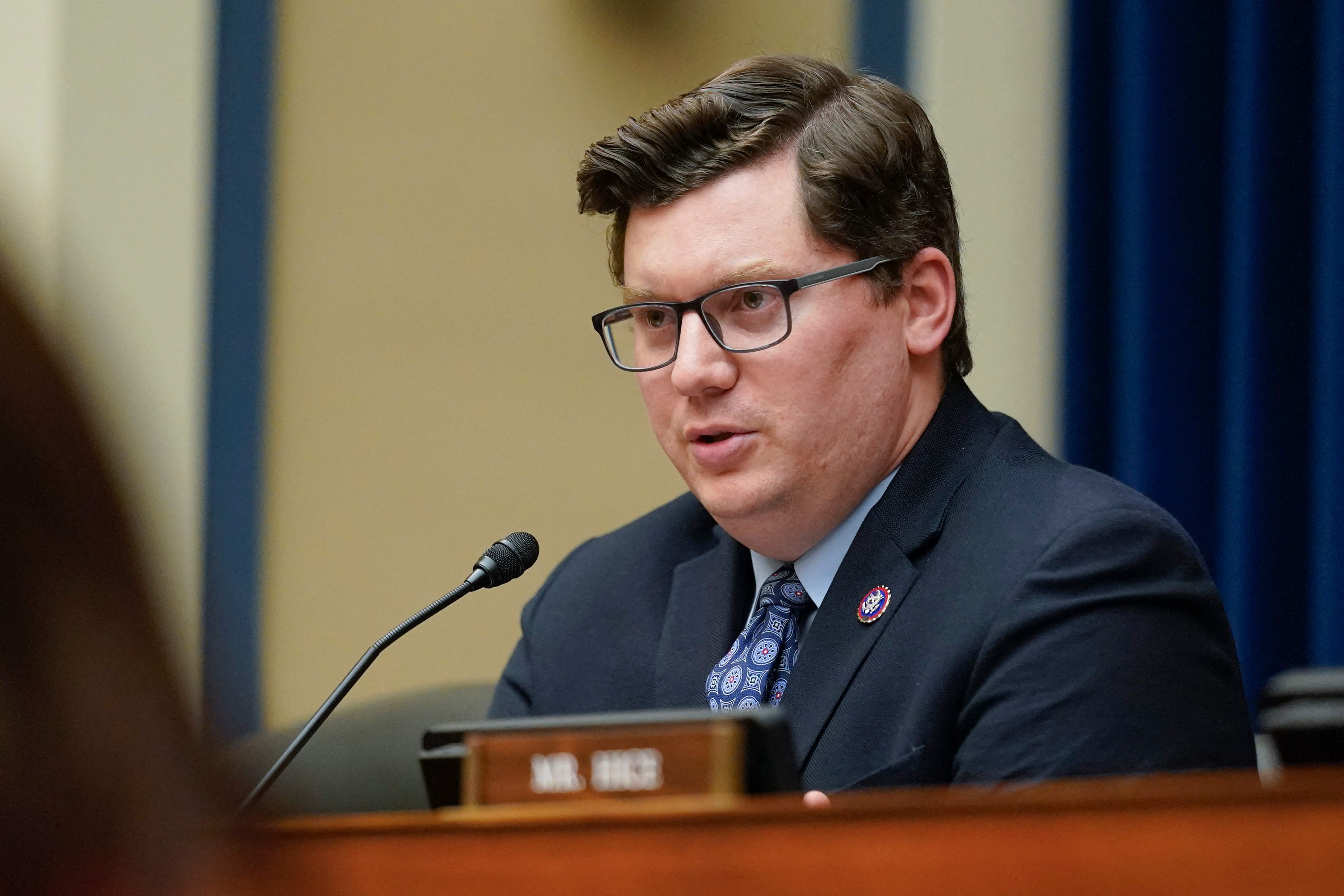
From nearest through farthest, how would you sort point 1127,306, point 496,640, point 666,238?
point 666,238, point 1127,306, point 496,640

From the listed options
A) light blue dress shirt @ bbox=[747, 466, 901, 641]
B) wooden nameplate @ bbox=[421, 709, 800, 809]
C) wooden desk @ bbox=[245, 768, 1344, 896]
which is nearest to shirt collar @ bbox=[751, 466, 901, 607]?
light blue dress shirt @ bbox=[747, 466, 901, 641]

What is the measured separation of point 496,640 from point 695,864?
256cm

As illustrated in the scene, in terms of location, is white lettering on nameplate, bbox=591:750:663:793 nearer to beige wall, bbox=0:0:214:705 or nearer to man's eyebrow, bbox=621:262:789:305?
man's eyebrow, bbox=621:262:789:305

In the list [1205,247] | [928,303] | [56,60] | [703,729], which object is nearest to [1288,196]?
[1205,247]

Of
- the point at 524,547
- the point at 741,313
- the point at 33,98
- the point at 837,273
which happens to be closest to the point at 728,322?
the point at 741,313

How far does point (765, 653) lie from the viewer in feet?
5.75

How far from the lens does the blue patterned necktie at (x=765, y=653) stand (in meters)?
1.71

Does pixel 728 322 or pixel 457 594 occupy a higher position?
pixel 728 322

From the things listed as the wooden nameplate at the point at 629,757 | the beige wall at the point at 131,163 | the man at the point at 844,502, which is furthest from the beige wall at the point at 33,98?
the wooden nameplate at the point at 629,757

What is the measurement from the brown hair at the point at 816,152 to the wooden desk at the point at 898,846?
117 cm

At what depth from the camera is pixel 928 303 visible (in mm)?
1862

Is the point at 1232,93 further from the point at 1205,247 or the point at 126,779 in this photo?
the point at 126,779

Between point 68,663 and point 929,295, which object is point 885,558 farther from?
point 68,663

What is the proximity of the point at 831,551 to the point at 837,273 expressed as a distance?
35cm
